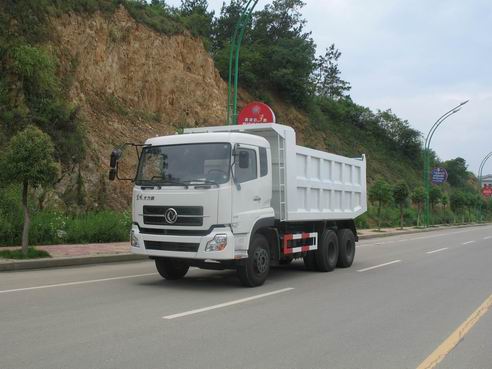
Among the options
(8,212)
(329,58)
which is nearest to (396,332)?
(8,212)

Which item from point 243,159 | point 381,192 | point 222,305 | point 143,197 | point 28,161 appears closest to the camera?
point 222,305

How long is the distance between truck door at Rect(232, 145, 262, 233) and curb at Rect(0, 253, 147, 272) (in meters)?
5.96

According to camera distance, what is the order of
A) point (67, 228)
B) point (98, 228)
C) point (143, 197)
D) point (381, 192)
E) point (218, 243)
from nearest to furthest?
point (218, 243)
point (143, 197)
point (67, 228)
point (98, 228)
point (381, 192)

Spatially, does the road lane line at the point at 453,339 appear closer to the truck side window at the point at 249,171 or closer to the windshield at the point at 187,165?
the truck side window at the point at 249,171

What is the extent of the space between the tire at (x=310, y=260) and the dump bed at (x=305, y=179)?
3.18 feet

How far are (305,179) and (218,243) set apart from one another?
3.51 meters

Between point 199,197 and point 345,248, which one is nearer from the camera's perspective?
point 199,197

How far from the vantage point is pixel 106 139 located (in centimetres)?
2714

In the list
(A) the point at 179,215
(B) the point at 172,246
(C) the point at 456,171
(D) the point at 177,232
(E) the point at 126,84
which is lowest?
(B) the point at 172,246

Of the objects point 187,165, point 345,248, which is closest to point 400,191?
point 345,248

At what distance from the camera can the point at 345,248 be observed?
14.7m

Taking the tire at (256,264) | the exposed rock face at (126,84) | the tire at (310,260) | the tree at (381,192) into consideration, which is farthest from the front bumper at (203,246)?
the tree at (381,192)

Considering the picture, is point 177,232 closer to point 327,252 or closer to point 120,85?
point 327,252

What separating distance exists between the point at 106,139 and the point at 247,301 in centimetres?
1972
